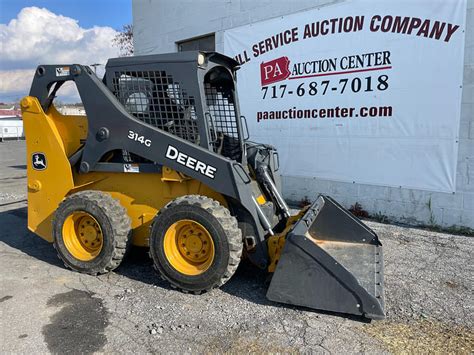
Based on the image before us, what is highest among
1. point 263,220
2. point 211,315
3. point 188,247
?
point 263,220

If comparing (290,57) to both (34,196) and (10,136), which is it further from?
(10,136)

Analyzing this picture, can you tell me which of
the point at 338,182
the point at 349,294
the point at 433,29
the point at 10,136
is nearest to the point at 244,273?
the point at 349,294

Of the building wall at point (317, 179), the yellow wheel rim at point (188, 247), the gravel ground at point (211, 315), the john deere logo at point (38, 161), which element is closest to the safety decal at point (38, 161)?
the john deere logo at point (38, 161)

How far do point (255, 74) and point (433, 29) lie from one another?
3.18m

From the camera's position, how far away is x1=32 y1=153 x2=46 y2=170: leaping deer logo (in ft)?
14.8

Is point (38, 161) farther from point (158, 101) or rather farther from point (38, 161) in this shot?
point (158, 101)

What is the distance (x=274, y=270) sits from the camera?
3531 millimetres

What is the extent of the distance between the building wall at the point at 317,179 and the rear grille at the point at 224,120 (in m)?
2.78

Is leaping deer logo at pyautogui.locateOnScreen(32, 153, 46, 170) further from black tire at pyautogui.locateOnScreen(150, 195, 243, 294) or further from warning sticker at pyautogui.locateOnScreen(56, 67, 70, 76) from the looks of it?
black tire at pyautogui.locateOnScreen(150, 195, 243, 294)

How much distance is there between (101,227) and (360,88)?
452 centimetres

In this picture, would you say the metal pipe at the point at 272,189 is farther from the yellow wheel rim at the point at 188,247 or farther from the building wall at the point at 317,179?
the building wall at the point at 317,179

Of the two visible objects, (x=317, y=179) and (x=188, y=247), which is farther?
(x=317, y=179)

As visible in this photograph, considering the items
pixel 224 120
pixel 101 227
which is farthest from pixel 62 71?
pixel 224 120

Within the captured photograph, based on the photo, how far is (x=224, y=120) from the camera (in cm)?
490
